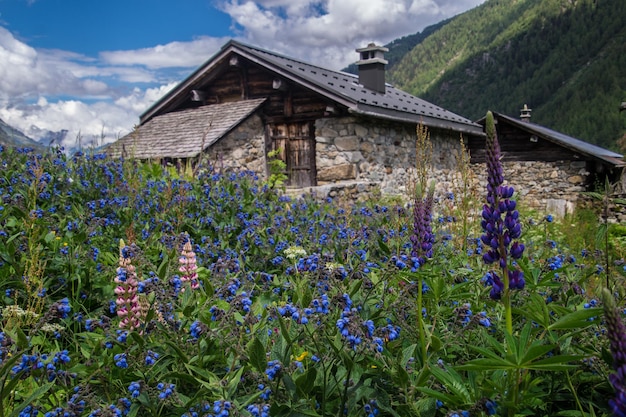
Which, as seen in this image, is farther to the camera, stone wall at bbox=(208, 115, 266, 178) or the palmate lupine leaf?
stone wall at bbox=(208, 115, 266, 178)

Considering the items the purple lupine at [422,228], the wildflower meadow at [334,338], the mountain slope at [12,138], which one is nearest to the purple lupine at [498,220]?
the wildflower meadow at [334,338]

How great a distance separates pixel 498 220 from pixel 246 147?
1309cm

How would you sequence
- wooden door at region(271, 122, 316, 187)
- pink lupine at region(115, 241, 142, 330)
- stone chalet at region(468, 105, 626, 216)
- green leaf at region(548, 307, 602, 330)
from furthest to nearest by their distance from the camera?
stone chalet at region(468, 105, 626, 216) < wooden door at region(271, 122, 316, 187) < pink lupine at region(115, 241, 142, 330) < green leaf at region(548, 307, 602, 330)

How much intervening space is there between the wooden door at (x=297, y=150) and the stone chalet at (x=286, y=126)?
0.10ft

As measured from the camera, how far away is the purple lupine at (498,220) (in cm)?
169

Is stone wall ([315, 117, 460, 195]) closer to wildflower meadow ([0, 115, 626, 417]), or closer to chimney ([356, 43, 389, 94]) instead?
chimney ([356, 43, 389, 94])

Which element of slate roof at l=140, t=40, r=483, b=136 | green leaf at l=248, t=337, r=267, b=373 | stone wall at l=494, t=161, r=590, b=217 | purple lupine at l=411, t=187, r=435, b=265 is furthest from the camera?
stone wall at l=494, t=161, r=590, b=217

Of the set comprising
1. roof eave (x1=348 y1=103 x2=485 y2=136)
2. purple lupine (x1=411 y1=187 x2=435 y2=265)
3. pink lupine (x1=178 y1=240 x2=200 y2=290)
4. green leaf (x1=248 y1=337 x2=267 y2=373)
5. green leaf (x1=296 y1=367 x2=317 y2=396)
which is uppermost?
roof eave (x1=348 y1=103 x2=485 y2=136)

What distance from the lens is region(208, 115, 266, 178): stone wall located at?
1399 centimetres

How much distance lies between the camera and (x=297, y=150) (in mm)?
14195

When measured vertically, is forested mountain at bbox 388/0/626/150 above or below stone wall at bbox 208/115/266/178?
above

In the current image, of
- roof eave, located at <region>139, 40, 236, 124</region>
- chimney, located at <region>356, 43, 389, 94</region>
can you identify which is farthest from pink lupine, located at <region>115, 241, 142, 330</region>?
chimney, located at <region>356, 43, 389, 94</region>

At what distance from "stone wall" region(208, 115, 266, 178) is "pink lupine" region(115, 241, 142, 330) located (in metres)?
11.4

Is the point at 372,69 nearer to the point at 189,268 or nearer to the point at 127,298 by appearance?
the point at 189,268
